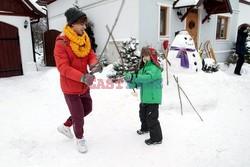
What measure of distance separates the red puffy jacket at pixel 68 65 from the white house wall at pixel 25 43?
747cm

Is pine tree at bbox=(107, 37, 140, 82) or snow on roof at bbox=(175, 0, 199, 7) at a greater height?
snow on roof at bbox=(175, 0, 199, 7)

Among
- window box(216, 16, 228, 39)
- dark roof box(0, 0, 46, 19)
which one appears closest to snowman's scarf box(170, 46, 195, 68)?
dark roof box(0, 0, 46, 19)

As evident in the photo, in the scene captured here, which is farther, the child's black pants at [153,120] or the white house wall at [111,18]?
the white house wall at [111,18]

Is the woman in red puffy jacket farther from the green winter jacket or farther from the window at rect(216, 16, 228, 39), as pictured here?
the window at rect(216, 16, 228, 39)

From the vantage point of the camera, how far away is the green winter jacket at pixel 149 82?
2885 mm

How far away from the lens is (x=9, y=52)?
28.9 ft

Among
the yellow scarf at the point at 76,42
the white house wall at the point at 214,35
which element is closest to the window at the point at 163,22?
the white house wall at the point at 214,35

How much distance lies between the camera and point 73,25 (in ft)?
8.75

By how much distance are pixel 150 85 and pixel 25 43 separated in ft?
26.4

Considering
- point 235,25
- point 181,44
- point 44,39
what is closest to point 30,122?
point 181,44

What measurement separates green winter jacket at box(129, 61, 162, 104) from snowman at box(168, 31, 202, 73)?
140cm

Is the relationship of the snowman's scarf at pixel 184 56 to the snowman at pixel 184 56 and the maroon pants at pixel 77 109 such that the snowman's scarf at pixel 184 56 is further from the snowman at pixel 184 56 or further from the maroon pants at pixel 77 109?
the maroon pants at pixel 77 109

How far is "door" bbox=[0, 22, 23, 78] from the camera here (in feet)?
28.2

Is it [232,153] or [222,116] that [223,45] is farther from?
[232,153]
